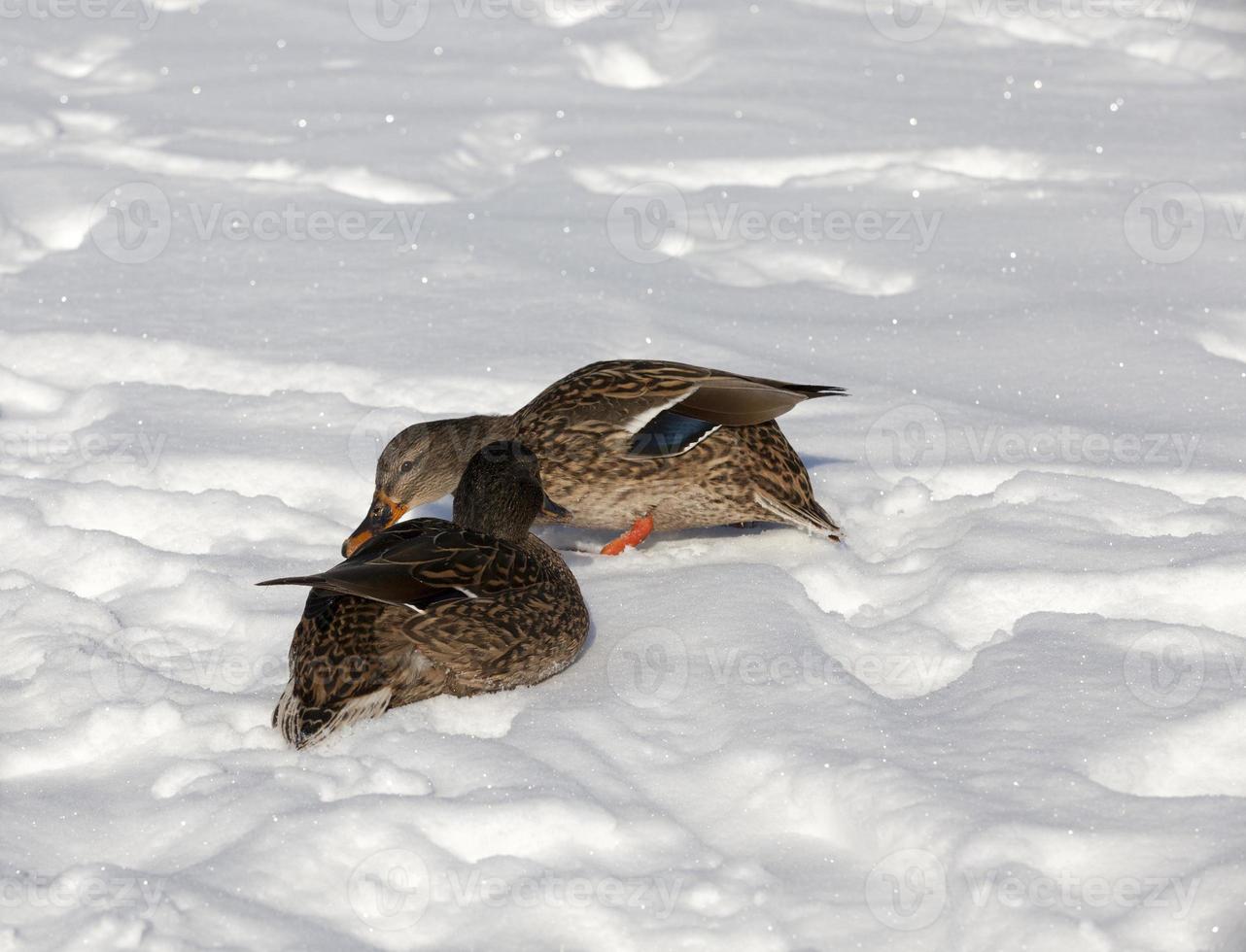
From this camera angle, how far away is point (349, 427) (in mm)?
4957

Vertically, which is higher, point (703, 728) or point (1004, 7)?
point (1004, 7)

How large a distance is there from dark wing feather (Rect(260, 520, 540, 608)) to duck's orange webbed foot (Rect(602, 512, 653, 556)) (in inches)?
27.6

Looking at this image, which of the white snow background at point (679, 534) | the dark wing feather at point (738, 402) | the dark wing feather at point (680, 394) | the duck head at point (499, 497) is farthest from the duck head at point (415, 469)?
the dark wing feather at point (738, 402)

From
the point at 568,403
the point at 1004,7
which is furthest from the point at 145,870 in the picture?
the point at 1004,7

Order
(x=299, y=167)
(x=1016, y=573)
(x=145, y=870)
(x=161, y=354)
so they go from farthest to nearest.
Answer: (x=299, y=167), (x=161, y=354), (x=1016, y=573), (x=145, y=870)

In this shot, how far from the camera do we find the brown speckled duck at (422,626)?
3.21m

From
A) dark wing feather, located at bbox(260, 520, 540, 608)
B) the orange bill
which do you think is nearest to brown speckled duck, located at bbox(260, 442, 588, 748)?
dark wing feather, located at bbox(260, 520, 540, 608)

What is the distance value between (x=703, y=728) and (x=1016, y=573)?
3.66ft

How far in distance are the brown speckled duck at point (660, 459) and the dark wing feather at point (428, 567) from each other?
27.0 inches

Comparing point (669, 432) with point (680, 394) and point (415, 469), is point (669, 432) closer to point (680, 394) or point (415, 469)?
point (680, 394)

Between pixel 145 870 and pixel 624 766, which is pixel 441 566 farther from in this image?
pixel 145 870

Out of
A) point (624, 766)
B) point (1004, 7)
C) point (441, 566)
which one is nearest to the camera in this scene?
point (624, 766)

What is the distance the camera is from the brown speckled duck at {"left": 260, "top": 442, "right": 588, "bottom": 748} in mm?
3207

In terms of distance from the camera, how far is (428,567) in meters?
3.38
